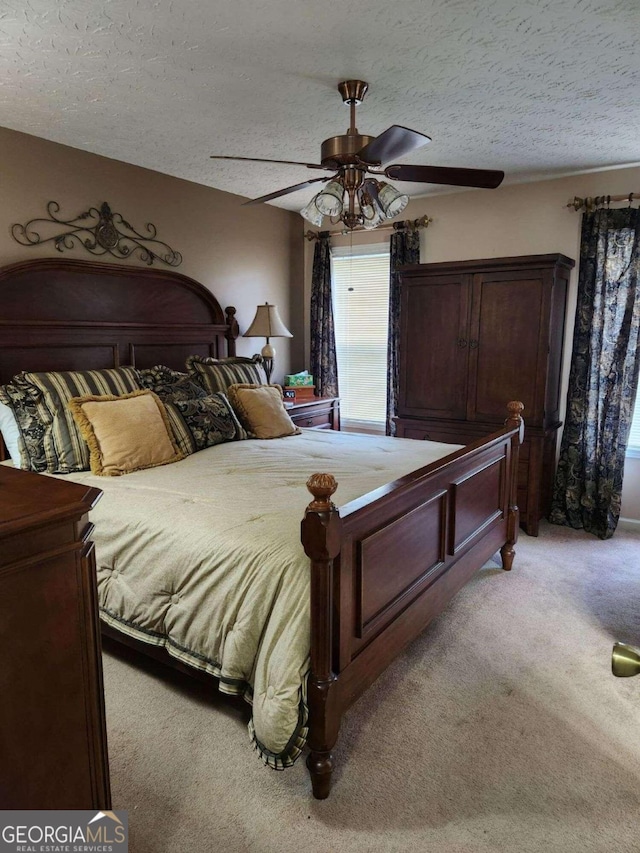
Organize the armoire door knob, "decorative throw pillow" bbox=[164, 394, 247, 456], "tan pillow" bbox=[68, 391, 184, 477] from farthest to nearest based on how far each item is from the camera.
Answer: "decorative throw pillow" bbox=[164, 394, 247, 456] → "tan pillow" bbox=[68, 391, 184, 477] → the armoire door knob

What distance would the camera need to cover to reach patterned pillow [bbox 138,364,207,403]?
330 centimetres

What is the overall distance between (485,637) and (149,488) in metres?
1.74

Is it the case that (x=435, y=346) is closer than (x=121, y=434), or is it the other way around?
(x=121, y=434)

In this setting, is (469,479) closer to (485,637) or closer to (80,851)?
(485,637)

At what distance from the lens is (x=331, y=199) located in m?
2.40

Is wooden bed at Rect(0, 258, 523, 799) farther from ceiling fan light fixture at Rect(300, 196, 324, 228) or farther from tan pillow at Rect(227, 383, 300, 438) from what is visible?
ceiling fan light fixture at Rect(300, 196, 324, 228)

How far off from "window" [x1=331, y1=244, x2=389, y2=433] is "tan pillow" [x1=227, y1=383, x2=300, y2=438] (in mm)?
1522

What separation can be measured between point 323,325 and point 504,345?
5.76ft

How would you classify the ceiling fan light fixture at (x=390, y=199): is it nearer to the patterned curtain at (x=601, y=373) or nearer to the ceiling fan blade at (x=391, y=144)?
the ceiling fan blade at (x=391, y=144)

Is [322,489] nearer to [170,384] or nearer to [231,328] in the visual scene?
[170,384]

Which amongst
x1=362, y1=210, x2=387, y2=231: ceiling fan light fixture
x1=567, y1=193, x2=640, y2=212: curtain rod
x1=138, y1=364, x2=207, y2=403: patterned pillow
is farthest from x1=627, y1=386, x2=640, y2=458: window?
x1=138, y1=364, x2=207, y2=403: patterned pillow

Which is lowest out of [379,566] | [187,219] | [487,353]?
[379,566]

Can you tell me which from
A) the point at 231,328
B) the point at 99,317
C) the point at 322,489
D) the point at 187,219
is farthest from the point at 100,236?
the point at 322,489

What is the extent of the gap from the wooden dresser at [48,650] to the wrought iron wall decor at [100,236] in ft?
8.28
